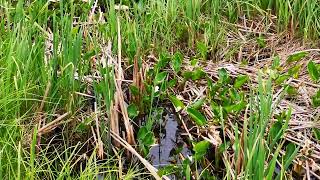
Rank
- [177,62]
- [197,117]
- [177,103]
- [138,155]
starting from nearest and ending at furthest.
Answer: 1. [138,155]
2. [197,117]
3. [177,103]
4. [177,62]

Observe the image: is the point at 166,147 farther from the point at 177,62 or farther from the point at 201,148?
the point at 177,62

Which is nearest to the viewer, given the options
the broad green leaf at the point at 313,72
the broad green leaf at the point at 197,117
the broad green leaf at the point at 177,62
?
the broad green leaf at the point at 197,117

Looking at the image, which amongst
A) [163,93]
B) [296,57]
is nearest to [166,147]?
[163,93]

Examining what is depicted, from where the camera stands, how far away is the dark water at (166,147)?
1887mm

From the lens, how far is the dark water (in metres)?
1.89

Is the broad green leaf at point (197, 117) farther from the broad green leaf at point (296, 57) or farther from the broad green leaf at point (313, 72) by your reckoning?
the broad green leaf at point (296, 57)

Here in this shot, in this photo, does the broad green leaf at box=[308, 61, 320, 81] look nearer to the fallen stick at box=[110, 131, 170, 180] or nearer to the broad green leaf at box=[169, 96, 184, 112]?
the broad green leaf at box=[169, 96, 184, 112]

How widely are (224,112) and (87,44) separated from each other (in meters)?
0.75

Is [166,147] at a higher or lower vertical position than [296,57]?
lower

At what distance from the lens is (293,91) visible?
216cm

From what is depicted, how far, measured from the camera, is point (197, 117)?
196cm

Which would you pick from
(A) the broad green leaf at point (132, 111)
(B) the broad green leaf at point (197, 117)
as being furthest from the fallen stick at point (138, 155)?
(B) the broad green leaf at point (197, 117)

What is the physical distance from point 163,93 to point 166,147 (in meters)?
0.28

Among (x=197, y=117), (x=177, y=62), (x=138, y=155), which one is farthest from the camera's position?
(x=177, y=62)
